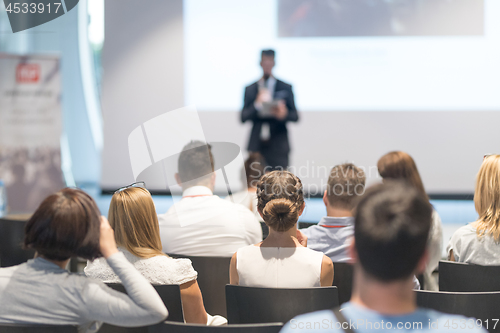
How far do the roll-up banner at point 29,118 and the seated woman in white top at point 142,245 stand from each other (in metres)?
3.83

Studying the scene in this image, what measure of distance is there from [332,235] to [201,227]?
26.5 inches

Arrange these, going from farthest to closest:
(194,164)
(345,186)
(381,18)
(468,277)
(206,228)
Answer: (381,18), (194,164), (206,228), (345,186), (468,277)

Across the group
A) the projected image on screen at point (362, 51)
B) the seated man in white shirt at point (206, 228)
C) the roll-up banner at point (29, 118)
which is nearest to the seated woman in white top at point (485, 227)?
the seated man in white shirt at point (206, 228)

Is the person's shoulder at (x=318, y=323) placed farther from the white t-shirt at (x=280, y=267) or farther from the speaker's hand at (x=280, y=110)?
the speaker's hand at (x=280, y=110)

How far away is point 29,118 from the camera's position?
4.95 metres

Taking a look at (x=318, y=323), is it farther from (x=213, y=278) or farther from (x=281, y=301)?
(x=213, y=278)

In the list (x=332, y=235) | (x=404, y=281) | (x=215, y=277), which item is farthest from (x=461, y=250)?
(x=404, y=281)

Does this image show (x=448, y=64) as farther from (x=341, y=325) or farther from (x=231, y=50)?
(x=341, y=325)

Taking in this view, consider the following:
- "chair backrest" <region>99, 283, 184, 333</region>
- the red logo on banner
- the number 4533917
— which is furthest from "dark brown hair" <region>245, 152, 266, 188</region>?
the number 4533917

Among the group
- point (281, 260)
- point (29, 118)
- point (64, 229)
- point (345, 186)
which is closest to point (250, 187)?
point (345, 186)

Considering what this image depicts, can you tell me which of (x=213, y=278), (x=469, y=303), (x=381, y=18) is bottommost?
(x=213, y=278)

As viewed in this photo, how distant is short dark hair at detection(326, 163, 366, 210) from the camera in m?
2.02

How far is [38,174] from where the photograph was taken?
5027 millimetres

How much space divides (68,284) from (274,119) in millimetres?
4072
